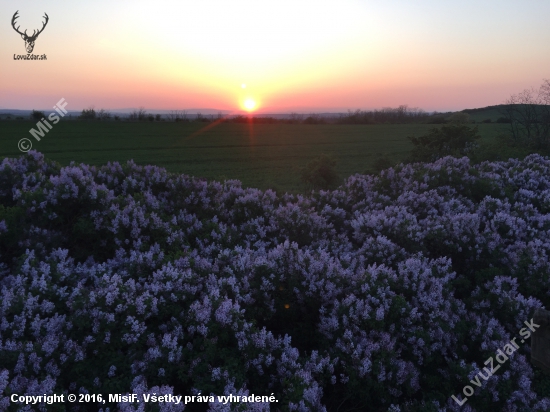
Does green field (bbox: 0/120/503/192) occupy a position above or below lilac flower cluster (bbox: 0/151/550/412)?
above

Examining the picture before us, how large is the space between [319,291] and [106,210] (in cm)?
280

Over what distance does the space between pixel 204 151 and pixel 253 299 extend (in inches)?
1387

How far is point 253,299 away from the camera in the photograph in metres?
3.81

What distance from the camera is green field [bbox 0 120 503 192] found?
28.0m

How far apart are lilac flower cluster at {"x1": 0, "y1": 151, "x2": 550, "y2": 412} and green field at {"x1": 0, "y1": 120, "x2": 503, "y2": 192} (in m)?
15.5

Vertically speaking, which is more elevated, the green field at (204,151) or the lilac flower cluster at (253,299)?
the green field at (204,151)

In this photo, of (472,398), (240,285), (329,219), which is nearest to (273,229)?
(329,219)

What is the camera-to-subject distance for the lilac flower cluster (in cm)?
308

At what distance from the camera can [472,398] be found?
3436mm

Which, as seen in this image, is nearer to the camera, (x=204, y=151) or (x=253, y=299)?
(x=253, y=299)

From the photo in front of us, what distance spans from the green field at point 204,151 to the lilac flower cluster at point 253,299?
1548cm

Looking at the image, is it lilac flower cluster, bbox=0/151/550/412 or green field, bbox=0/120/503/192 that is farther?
green field, bbox=0/120/503/192

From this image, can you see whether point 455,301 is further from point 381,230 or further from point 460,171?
point 460,171

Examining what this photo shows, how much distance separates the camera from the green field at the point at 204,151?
28016 mm
